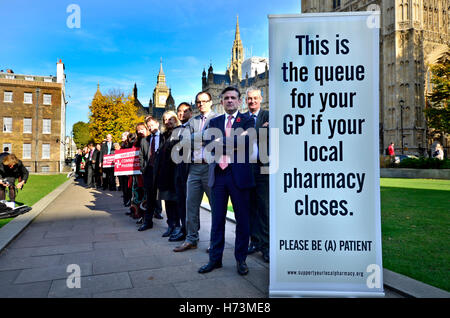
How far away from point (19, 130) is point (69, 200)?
30070mm

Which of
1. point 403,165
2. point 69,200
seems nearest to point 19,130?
point 69,200

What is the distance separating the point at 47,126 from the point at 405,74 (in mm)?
49600

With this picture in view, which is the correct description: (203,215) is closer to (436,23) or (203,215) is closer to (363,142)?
(363,142)

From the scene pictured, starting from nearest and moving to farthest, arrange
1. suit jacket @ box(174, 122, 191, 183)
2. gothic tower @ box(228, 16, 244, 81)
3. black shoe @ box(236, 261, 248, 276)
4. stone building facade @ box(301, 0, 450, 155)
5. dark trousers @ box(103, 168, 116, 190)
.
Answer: black shoe @ box(236, 261, 248, 276), suit jacket @ box(174, 122, 191, 183), dark trousers @ box(103, 168, 116, 190), stone building facade @ box(301, 0, 450, 155), gothic tower @ box(228, 16, 244, 81)

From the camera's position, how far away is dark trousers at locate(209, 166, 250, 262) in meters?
3.78

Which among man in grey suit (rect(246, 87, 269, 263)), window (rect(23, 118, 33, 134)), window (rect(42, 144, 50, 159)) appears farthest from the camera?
window (rect(42, 144, 50, 159))

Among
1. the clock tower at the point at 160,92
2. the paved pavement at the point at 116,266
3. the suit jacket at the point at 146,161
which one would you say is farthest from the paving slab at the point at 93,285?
the clock tower at the point at 160,92

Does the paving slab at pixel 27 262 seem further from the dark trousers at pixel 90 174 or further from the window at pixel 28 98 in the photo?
the window at pixel 28 98

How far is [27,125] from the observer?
116 ft

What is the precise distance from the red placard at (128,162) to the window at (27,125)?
1338 inches

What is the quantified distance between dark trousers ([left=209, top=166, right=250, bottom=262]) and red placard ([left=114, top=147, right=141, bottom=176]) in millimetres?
3595

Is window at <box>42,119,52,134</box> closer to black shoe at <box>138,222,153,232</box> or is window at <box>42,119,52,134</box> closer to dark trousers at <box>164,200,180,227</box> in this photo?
black shoe at <box>138,222,153,232</box>

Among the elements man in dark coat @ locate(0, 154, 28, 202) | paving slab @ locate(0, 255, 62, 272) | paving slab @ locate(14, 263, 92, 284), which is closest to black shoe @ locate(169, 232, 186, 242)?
paving slab @ locate(14, 263, 92, 284)

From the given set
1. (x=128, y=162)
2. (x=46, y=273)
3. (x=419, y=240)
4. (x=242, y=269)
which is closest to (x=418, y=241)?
(x=419, y=240)
